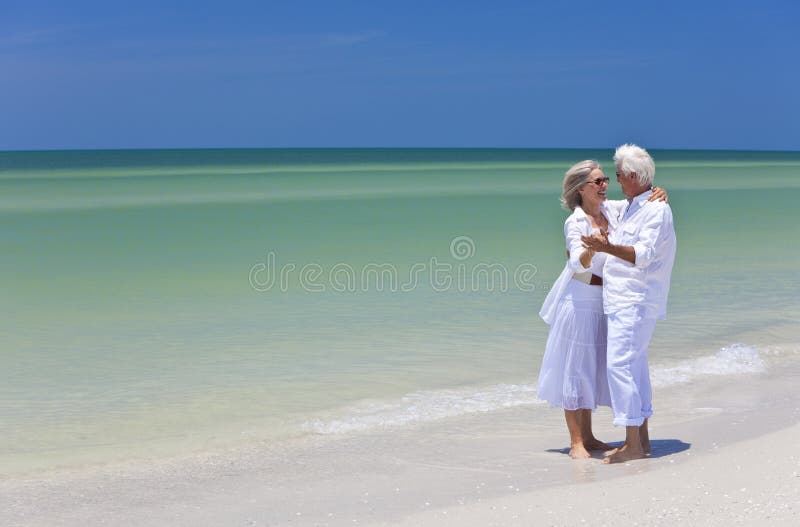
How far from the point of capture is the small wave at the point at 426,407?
6242 mm

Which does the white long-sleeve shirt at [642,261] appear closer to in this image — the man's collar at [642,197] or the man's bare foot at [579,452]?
the man's collar at [642,197]

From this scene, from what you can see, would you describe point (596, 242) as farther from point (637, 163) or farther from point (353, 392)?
point (353, 392)

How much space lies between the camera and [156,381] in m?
7.43

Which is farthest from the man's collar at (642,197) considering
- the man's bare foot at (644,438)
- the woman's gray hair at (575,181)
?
the man's bare foot at (644,438)

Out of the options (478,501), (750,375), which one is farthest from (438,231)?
(478,501)

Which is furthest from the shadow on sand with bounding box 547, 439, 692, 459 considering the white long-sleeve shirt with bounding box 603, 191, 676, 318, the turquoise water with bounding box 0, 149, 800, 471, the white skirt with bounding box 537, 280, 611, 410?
the turquoise water with bounding box 0, 149, 800, 471

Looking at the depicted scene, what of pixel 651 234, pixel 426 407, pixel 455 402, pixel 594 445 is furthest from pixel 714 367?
pixel 651 234

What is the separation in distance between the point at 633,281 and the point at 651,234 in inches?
9.8

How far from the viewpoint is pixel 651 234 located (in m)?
4.87

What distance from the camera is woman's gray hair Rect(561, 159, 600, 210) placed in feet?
16.6

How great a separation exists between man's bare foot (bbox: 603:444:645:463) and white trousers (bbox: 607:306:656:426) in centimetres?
15

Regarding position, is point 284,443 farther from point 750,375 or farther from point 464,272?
point 464,272

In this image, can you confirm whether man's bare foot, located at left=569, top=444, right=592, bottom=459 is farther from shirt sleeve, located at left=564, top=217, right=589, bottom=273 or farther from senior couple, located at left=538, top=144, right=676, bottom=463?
shirt sleeve, located at left=564, top=217, right=589, bottom=273

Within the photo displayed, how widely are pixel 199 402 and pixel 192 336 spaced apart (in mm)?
2345
